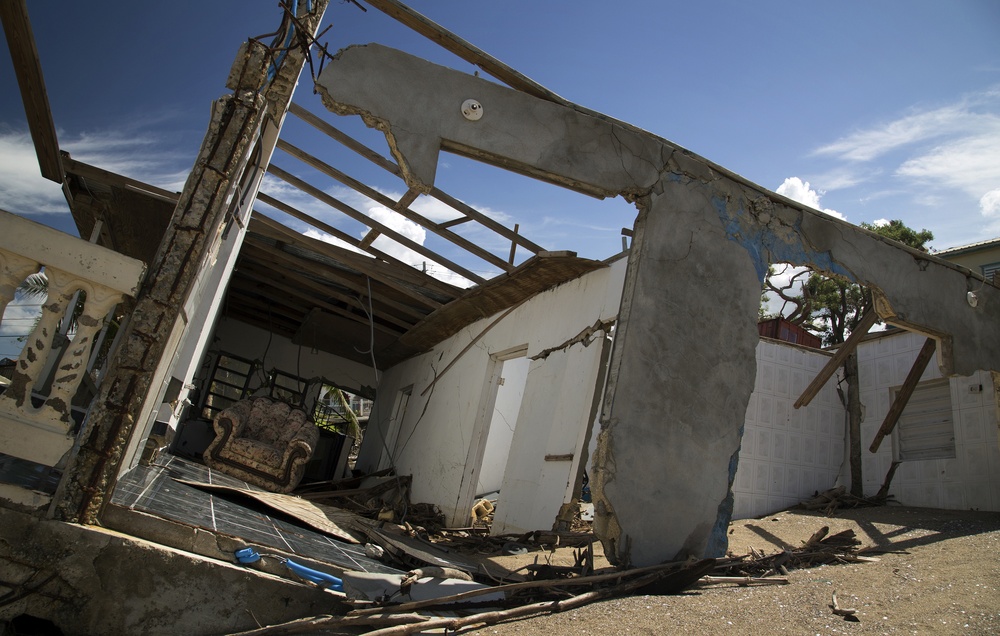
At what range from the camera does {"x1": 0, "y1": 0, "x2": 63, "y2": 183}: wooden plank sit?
4.22m

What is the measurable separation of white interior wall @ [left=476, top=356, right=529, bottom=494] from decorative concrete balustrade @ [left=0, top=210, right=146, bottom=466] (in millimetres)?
7917

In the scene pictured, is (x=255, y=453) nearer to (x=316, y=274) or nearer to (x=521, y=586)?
(x=316, y=274)

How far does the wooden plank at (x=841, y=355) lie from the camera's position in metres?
6.76

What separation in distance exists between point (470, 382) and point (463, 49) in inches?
204

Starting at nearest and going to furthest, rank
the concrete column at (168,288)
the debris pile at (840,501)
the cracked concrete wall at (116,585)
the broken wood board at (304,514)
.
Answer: the cracked concrete wall at (116,585) < the concrete column at (168,288) < the broken wood board at (304,514) < the debris pile at (840,501)

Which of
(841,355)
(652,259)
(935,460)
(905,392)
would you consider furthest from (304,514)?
(935,460)

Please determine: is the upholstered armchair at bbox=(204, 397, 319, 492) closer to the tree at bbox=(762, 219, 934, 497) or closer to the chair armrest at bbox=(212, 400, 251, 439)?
the chair armrest at bbox=(212, 400, 251, 439)

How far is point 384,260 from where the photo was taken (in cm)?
848

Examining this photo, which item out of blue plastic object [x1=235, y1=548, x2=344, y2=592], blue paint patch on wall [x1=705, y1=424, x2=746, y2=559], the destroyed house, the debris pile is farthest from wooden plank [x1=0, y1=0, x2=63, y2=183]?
the debris pile

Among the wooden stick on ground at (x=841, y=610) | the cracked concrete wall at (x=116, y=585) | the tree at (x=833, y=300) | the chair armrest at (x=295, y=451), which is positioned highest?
the tree at (x=833, y=300)

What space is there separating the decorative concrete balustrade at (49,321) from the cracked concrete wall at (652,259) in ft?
6.73

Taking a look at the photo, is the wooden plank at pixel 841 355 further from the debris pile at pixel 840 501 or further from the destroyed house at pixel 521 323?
the debris pile at pixel 840 501

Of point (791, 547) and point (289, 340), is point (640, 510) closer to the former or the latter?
point (791, 547)

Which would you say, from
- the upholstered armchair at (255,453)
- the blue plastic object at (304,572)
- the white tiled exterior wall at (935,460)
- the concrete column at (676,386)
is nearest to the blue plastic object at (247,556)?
the blue plastic object at (304,572)
